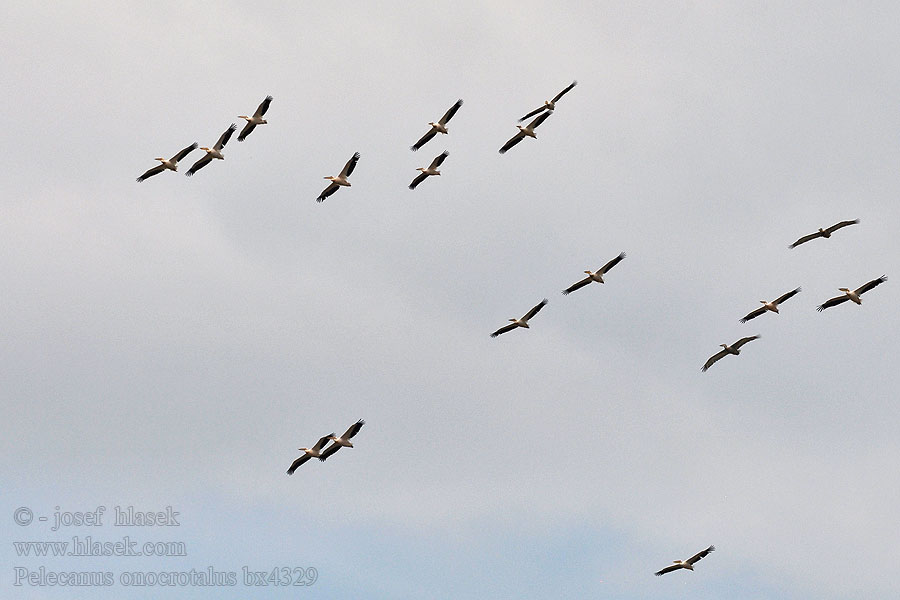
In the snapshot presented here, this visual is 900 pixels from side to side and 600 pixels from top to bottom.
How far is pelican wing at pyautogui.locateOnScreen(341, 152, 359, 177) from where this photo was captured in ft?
285

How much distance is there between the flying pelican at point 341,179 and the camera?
87188 millimetres

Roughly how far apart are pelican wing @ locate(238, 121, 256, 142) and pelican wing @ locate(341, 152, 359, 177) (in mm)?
5937

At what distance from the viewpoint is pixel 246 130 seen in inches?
3327

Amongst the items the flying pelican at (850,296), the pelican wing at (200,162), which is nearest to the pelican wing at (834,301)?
the flying pelican at (850,296)

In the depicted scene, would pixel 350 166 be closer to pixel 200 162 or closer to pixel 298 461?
pixel 200 162

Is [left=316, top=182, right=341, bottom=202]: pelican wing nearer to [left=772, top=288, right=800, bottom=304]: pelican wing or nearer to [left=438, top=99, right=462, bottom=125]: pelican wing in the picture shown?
[left=438, top=99, right=462, bottom=125]: pelican wing

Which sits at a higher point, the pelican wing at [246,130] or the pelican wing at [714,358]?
the pelican wing at [246,130]

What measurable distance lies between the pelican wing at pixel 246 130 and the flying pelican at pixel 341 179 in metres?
5.71

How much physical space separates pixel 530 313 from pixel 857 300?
18.9 meters

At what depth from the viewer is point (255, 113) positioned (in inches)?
3329

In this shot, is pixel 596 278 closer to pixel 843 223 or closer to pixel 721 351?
pixel 721 351

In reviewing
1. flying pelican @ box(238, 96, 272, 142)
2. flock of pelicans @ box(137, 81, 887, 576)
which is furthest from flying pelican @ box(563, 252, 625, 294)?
flying pelican @ box(238, 96, 272, 142)

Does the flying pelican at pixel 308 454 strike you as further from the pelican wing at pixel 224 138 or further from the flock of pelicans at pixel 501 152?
the pelican wing at pixel 224 138

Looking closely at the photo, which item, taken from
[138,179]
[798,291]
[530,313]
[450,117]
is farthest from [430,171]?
[798,291]
